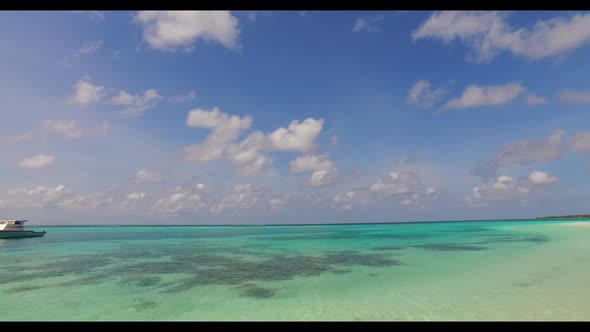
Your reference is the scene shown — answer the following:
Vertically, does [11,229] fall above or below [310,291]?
below

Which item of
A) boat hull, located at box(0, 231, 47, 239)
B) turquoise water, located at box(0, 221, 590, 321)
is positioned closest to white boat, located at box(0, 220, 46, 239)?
boat hull, located at box(0, 231, 47, 239)

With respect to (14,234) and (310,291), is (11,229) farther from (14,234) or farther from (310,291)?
(310,291)

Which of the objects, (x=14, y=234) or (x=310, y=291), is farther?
(x=14, y=234)

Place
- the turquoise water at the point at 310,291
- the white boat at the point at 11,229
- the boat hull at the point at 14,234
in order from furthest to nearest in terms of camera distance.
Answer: the white boat at the point at 11,229 → the boat hull at the point at 14,234 → the turquoise water at the point at 310,291

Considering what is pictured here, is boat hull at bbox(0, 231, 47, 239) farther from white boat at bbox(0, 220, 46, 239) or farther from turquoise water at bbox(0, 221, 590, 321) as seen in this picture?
turquoise water at bbox(0, 221, 590, 321)

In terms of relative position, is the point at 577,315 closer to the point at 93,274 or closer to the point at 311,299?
the point at 311,299

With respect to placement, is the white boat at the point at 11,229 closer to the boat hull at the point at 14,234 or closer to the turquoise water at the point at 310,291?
the boat hull at the point at 14,234

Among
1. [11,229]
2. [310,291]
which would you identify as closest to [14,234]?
[11,229]

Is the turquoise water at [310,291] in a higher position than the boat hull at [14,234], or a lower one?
higher

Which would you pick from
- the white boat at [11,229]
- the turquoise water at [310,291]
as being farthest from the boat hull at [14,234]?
the turquoise water at [310,291]

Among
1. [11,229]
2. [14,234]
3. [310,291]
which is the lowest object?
[14,234]
